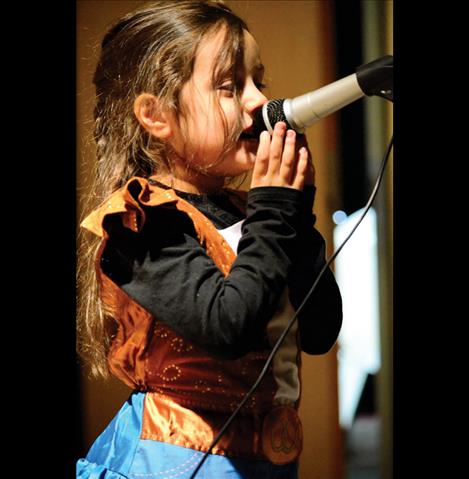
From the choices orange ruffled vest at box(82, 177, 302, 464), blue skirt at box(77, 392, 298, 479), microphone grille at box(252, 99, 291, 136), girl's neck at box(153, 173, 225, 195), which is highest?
microphone grille at box(252, 99, 291, 136)

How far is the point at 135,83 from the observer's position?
85 cm

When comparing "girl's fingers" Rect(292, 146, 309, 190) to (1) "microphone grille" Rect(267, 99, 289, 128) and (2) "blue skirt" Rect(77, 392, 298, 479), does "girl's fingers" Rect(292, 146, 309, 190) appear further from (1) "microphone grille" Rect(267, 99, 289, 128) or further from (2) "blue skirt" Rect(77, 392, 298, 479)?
(2) "blue skirt" Rect(77, 392, 298, 479)

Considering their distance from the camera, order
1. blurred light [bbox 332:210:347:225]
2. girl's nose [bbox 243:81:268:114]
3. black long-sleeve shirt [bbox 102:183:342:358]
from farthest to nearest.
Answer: blurred light [bbox 332:210:347:225]
girl's nose [bbox 243:81:268:114]
black long-sleeve shirt [bbox 102:183:342:358]

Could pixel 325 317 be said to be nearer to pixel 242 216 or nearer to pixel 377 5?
pixel 242 216

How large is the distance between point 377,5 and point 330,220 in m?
0.31

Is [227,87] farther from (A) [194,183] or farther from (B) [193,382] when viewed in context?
(B) [193,382]

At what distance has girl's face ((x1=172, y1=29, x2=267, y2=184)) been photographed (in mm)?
819

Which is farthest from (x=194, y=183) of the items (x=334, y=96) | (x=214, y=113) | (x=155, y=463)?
(x=155, y=463)

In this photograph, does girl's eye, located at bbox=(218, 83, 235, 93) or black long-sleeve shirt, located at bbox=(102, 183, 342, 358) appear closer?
black long-sleeve shirt, located at bbox=(102, 183, 342, 358)

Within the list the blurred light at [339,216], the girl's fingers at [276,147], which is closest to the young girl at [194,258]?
the girl's fingers at [276,147]

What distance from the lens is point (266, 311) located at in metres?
0.73

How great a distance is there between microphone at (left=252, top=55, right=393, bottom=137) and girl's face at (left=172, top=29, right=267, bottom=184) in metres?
0.04

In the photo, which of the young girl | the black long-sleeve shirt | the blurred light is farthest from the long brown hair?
the blurred light
